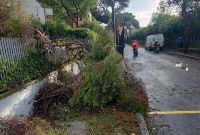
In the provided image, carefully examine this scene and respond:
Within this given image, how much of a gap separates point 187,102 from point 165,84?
3.98 metres

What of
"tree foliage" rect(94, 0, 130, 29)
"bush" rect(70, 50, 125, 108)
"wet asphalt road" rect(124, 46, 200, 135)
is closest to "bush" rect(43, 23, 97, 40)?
"wet asphalt road" rect(124, 46, 200, 135)

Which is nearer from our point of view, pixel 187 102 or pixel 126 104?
pixel 126 104

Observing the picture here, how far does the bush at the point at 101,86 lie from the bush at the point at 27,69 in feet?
4.82

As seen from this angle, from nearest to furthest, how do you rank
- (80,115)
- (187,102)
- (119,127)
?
(119,127) < (80,115) < (187,102)

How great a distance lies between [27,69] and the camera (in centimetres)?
964

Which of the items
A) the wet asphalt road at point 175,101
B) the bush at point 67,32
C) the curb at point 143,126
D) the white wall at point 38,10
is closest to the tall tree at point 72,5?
the white wall at point 38,10

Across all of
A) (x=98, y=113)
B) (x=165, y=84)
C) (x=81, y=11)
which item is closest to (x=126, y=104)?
(x=98, y=113)

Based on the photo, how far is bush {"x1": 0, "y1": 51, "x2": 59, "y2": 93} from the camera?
8.52 m

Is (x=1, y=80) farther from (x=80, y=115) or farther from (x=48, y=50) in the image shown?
(x=48, y=50)

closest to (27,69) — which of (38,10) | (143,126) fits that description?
(143,126)

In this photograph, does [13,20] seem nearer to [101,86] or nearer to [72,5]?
[101,86]

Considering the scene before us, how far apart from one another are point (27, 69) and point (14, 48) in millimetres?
698

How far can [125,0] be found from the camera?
7981 cm

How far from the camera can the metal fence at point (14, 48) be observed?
8.73 metres
